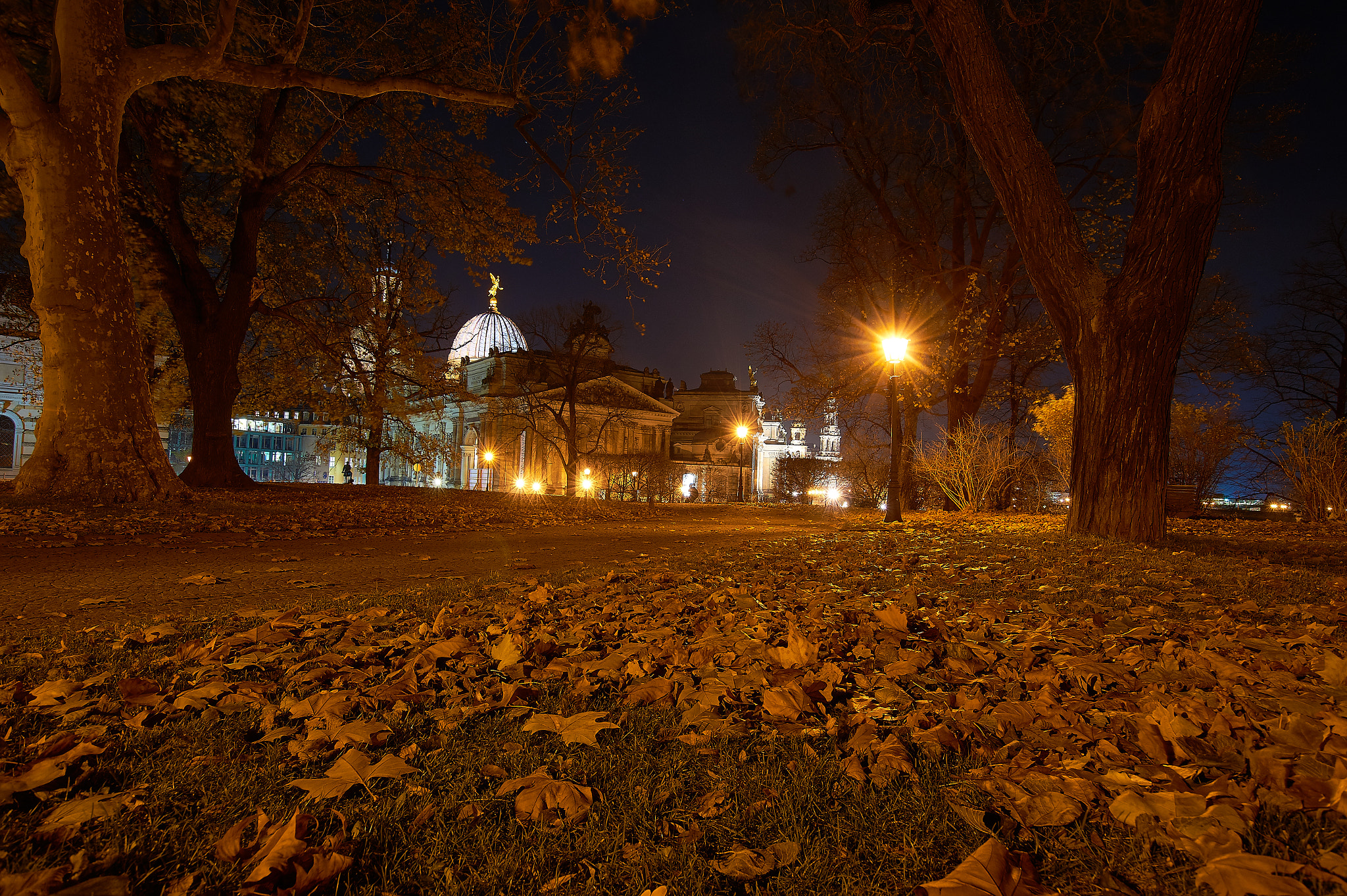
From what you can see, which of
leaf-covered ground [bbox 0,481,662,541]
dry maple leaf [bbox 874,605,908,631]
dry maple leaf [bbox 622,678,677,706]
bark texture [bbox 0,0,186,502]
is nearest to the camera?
dry maple leaf [bbox 622,678,677,706]

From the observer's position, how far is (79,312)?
815cm

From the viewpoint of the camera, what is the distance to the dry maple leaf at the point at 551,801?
1.51 m

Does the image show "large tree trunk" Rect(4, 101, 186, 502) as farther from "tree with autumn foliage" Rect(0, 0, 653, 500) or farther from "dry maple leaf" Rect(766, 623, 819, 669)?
"dry maple leaf" Rect(766, 623, 819, 669)

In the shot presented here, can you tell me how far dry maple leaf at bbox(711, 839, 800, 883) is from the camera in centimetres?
132

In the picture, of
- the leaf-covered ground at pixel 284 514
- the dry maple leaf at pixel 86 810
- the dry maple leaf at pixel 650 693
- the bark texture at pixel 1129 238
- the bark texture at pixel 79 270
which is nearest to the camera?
the dry maple leaf at pixel 86 810

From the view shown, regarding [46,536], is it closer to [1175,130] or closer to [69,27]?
[69,27]

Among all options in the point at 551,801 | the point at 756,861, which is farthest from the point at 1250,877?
the point at 551,801

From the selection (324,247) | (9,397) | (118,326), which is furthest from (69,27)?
(9,397)

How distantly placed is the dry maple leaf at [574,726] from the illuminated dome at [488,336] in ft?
184

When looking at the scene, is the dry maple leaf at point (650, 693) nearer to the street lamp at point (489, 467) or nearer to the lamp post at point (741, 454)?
the lamp post at point (741, 454)

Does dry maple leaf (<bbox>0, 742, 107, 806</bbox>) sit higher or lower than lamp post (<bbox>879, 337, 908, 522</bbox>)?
lower

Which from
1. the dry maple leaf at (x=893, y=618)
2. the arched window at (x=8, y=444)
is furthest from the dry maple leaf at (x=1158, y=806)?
the arched window at (x=8, y=444)

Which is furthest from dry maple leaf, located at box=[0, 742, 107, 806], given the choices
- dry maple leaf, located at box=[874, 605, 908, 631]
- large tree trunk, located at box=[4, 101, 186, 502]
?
large tree trunk, located at box=[4, 101, 186, 502]

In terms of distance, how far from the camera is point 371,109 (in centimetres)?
1530
